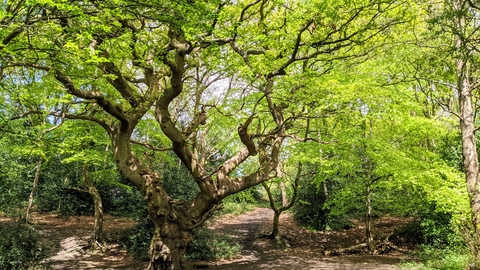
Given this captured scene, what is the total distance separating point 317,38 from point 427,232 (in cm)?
867

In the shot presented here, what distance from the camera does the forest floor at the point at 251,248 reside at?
32.5 feet

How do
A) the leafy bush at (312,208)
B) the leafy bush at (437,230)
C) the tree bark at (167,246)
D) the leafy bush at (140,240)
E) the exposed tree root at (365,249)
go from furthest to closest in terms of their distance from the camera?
the leafy bush at (312,208) → the exposed tree root at (365,249) → the leafy bush at (140,240) → the leafy bush at (437,230) → the tree bark at (167,246)

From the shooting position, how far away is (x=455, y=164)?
11.6m

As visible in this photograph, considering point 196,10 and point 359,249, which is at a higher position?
point 196,10

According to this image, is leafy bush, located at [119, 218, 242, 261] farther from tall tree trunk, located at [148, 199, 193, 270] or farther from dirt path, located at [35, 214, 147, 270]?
tall tree trunk, located at [148, 199, 193, 270]

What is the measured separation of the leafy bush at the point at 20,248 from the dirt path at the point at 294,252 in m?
5.07

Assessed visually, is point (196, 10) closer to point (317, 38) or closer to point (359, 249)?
point (317, 38)

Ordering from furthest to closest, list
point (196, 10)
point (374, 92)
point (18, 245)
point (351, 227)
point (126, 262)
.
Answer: point (351, 227), point (126, 262), point (374, 92), point (18, 245), point (196, 10)

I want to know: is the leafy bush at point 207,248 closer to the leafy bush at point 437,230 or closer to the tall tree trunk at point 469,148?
the leafy bush at point 437,230

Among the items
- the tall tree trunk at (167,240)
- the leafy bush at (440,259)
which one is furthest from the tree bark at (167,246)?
the leafy bush at (440,259)

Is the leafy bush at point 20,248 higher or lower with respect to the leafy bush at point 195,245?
higher

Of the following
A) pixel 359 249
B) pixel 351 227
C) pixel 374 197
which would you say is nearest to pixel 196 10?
pixel 359 249

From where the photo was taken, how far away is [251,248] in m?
13.1

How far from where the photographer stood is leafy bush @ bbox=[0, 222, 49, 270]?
710cm
